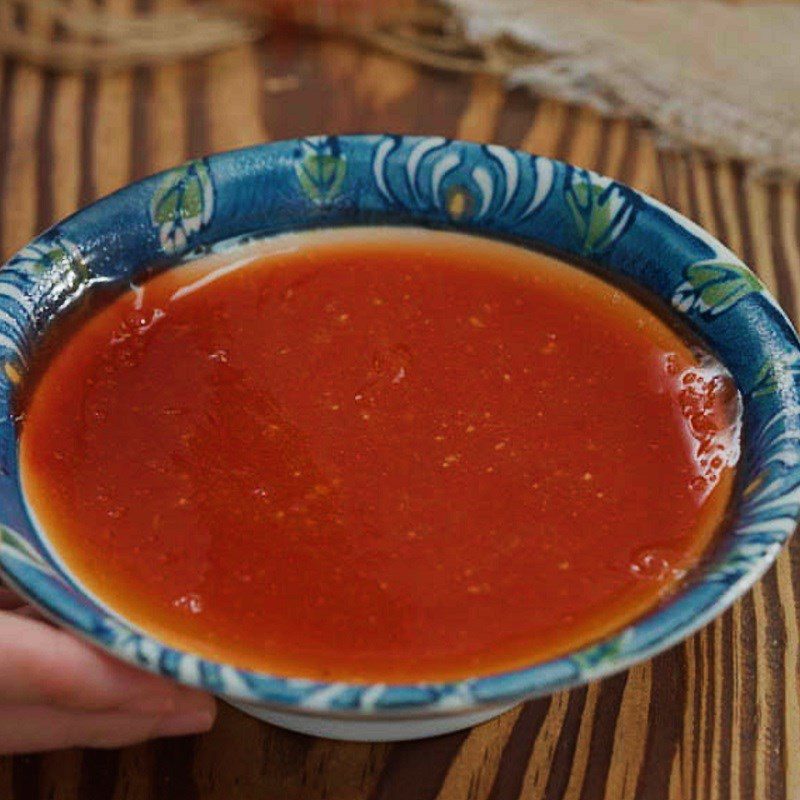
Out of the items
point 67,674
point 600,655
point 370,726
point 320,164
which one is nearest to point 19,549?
point 67,674

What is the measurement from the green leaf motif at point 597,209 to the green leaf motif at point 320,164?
19 centimetres

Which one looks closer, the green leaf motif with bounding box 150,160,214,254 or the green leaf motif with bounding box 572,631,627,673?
the green leaf motif with bounding box 572,631,627,673

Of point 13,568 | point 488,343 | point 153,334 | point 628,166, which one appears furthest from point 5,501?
point 628,166

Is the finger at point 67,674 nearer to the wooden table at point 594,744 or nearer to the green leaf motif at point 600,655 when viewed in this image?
the wooden table at point 594,744

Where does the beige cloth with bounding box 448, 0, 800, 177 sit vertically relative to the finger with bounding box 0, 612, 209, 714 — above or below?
above

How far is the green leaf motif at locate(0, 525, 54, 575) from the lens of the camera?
0.83m

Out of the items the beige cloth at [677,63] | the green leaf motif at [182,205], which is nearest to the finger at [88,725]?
the green leaf motif at [182,205]

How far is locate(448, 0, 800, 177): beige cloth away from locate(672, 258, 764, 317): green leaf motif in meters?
0.47

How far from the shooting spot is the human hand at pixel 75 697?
2.64 feet

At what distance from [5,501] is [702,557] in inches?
17.2

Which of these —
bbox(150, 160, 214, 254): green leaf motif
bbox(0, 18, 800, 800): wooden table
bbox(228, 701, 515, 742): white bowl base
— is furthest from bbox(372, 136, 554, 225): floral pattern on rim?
bbox(228, 701, 515, 742): white bowl base

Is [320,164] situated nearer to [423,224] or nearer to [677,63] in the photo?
[423,224]

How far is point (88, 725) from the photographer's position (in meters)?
0.85

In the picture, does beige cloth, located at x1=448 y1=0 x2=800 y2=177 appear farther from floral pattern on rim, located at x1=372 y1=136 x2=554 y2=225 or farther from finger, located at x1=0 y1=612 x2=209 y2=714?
finger, located at x1=0 y1=612 x2=209 y2=714
